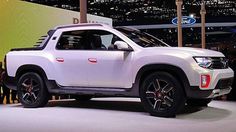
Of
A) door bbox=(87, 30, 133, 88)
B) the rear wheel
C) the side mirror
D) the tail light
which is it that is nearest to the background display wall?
door bbox=(87, 30, 133, 88)

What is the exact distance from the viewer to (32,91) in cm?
873

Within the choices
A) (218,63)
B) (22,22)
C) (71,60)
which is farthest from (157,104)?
(22,22)

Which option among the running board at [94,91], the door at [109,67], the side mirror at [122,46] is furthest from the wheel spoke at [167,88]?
the side mirror at [122,46]

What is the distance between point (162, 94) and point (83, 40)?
6.95 feet

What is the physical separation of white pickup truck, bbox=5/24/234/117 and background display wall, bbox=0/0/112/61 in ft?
17.5

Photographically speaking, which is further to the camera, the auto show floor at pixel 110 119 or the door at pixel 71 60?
the door at pixel 71 60

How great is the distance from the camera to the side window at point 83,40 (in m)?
8.30

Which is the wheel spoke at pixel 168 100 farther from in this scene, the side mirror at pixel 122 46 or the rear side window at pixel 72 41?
the rear side window at pixel 72 41

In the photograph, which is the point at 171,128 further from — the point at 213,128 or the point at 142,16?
the point at 142,16

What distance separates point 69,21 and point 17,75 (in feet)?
31.0

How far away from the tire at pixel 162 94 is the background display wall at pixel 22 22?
7941 mm

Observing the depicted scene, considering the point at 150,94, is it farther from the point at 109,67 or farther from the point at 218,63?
the point at 218,63

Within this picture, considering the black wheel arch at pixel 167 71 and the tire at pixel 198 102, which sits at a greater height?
the black wheel arch at pixel 167 71

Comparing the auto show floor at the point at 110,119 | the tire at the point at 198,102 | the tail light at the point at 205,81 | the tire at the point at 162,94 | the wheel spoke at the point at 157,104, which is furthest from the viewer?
the tire at the point at 198,102
